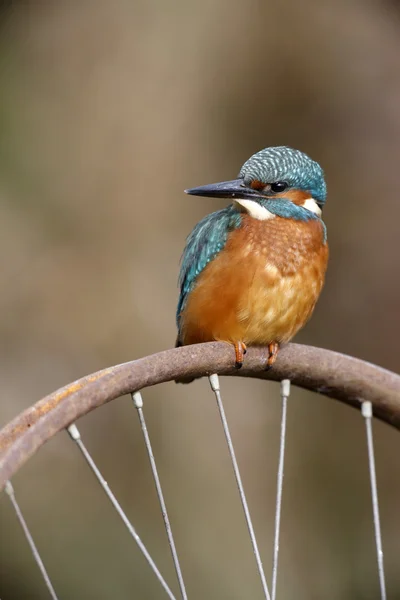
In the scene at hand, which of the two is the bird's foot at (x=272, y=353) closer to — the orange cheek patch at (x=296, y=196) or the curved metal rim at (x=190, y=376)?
the curved metal rim at (x=190, y=376)

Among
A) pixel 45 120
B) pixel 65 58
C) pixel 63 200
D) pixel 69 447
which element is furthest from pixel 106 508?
pixel 65 58

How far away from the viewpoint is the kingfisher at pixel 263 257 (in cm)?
168

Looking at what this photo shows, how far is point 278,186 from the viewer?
173cm

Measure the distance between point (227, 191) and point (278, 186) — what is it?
14cm

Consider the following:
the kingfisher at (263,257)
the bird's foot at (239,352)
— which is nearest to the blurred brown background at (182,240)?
the kingfisher at (263,257)

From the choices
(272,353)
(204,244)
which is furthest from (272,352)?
(204,244)

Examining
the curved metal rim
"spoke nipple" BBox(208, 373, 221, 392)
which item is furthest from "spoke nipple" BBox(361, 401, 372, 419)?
"spoke nipple" BBox(208, 373, 221, 392)

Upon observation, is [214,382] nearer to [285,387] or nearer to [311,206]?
[285,387]

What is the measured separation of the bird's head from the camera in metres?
1.69

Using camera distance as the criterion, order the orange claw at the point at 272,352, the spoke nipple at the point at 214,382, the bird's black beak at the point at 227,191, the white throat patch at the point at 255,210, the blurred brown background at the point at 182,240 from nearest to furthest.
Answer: the spoke nipple at the point at 214,382 → the orange claw at the point at 272,352 → the bird's black beak at the point at 227,191 → the white throat patch at the point at 255,210 → the blurred brown background at the point at 182,240

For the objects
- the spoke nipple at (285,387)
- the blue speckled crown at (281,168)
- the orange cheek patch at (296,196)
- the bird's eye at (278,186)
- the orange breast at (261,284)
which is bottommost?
the spoke nipple at (285,387)

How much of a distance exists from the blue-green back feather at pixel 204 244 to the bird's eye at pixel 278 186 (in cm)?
9

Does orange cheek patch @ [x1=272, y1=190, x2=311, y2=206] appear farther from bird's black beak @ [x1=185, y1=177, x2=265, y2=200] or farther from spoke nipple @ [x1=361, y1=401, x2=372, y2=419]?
spoke nipple @ [x1=361, y1=401, x2=372, y2=419]

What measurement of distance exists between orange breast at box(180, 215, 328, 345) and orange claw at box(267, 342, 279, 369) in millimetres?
49
